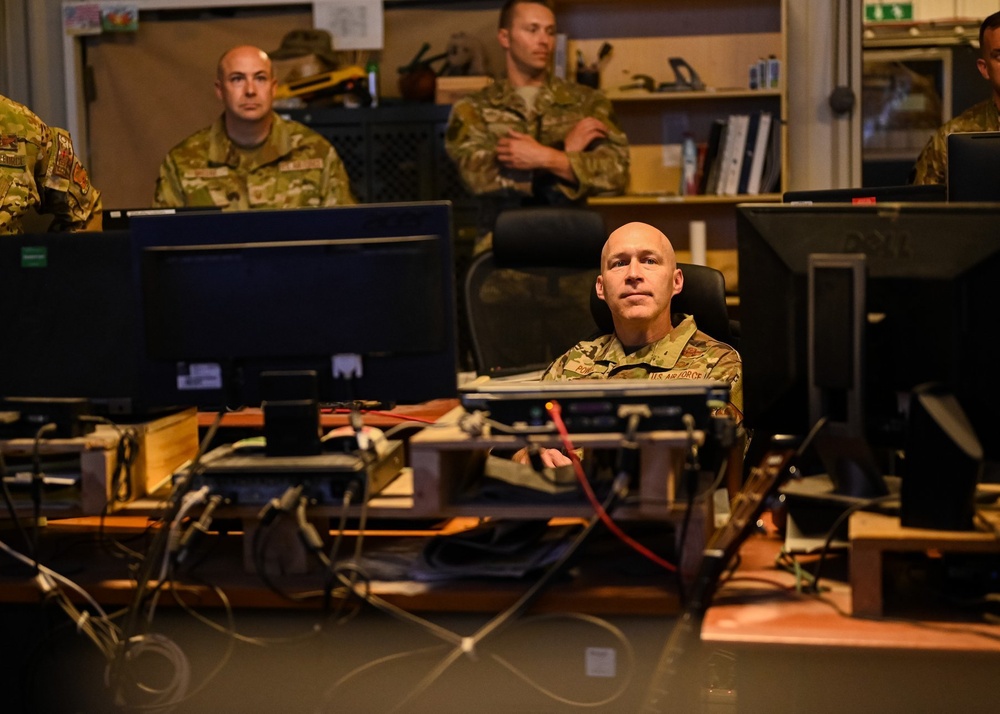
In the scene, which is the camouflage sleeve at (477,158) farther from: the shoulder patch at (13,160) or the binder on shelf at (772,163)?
the shoulder patch at (13,160)

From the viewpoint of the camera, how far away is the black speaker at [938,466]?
5.47ft

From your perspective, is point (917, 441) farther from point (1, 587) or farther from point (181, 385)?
point (1, 587)

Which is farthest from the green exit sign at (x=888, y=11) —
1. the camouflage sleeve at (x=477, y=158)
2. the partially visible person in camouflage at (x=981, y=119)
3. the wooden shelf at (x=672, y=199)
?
the camouflage sleeve at (x=477, y=158)

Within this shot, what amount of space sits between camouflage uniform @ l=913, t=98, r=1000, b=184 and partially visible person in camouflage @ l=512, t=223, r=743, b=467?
1670 mm

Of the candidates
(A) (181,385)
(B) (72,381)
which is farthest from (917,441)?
(B) (72,381)

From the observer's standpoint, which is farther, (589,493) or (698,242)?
(698,242)

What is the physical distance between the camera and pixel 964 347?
5.70 feet

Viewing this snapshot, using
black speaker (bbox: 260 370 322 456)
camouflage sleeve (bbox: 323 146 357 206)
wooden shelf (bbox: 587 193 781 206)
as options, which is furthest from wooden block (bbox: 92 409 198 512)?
wooden shelf (bbox: 587 193 781 206)

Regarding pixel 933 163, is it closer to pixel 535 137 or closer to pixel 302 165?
pixel 535 137

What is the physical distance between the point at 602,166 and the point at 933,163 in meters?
1.16

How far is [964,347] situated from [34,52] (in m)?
4.63

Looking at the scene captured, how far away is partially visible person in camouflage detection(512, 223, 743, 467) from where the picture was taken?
2650 mm

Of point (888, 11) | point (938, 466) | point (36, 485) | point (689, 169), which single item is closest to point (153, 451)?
point (36, 485)

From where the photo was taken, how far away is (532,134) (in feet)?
14.8
